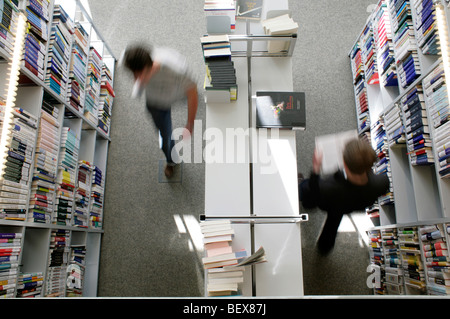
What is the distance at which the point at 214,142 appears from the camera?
214cm

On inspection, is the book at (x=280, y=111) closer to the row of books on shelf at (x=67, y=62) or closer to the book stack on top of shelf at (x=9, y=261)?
the row of books on shelf at (x=67, y=62)

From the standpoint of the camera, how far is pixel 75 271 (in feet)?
8.43

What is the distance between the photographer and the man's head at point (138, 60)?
2.69 m

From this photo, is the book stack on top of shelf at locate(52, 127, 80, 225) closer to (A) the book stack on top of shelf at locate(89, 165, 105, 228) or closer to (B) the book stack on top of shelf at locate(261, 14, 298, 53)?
(A) the book stack on top of shelf at locate(89, 165, 105, 228)

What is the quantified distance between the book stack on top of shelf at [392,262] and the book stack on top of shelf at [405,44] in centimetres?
132

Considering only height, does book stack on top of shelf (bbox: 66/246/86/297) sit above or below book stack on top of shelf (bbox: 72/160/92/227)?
below

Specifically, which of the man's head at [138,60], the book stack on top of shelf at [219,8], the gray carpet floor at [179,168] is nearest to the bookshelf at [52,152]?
the gray carpet floor at [179,168]

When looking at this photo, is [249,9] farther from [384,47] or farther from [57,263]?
[57,263]

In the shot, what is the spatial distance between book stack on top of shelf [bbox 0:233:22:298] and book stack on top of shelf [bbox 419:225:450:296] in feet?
9.15

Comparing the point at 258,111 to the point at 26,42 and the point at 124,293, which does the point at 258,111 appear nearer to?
the point at 26,42

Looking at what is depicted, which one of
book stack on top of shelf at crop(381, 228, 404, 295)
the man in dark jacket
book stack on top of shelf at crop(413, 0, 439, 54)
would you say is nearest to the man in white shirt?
the man in dark jacket

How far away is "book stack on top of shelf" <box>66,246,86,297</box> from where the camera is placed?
8.24 ft
